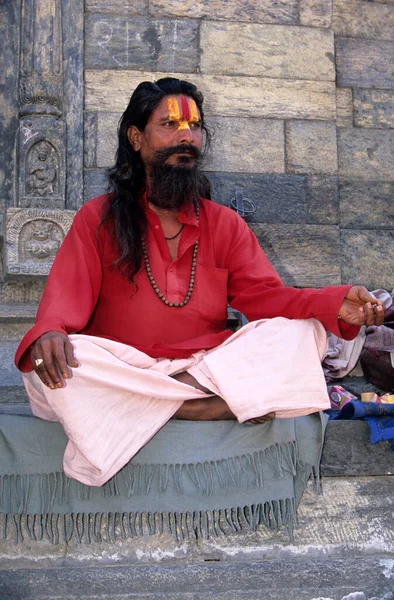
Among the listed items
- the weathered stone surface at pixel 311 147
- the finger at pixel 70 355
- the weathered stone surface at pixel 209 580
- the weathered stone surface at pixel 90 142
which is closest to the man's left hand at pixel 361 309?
the weathered stone surface at pixel 209 580

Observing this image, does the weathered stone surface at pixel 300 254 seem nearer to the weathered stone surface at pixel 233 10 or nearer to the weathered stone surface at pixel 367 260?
the weathered stone surface at pixel 367 260

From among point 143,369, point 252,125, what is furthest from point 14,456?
point 252,125

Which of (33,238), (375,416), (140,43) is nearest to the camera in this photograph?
(375,416)

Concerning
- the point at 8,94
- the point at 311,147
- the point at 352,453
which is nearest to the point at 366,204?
the point at 311,147

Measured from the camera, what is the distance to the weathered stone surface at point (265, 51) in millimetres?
5051

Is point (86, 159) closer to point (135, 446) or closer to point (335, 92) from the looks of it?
point (335, 92)

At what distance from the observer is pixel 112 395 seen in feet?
9.48

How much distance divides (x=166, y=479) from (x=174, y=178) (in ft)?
4.13

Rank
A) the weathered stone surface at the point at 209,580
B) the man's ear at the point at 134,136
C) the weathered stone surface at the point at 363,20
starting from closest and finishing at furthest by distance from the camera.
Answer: the weathered stone surface at the point at 209,580 → the man's ear at the point at 134,136 → the weathered stone surface at the point at 363,20

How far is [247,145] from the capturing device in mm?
5023

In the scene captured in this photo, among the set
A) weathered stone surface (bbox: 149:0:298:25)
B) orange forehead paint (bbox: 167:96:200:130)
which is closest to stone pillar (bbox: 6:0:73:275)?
weathered stone surface (bbox: 149:0:298:25)

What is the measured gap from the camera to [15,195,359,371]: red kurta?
10.3ft

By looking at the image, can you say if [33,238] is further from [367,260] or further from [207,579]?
[207,579]

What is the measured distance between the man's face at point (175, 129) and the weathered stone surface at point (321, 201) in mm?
1580
